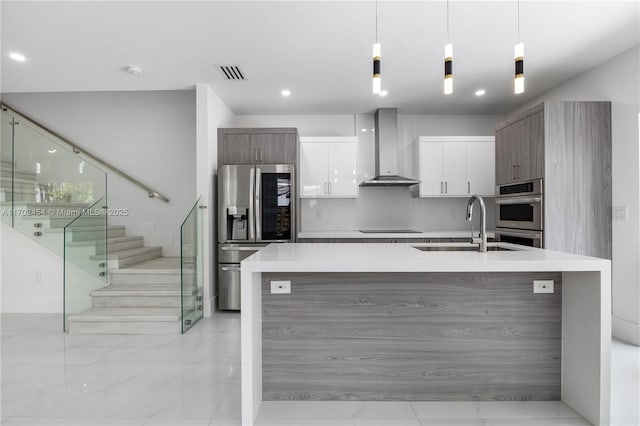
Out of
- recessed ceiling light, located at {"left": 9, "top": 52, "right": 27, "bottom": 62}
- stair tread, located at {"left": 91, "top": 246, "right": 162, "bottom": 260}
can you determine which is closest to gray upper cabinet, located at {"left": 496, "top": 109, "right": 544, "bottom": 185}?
stair tread, located at {"left": 91, "top": 246, "right": 162, "bottom": 260}

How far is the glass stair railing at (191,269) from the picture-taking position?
354 centimetres

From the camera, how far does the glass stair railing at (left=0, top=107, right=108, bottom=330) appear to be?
3.71m

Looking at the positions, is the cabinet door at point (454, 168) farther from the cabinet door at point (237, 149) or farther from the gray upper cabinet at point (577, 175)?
the cabinet door at point (237, 149)

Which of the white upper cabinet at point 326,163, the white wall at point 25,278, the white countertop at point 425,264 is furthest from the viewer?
the white upper cabinet at point 326,163

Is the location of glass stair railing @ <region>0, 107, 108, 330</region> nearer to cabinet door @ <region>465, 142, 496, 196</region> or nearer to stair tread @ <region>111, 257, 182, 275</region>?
stair tread @ <region>111, 257, 182, 275</region>

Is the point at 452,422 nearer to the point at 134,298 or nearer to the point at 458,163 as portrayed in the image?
the point at 134,298

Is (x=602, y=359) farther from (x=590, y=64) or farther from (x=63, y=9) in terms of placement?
(x=63, y=9)

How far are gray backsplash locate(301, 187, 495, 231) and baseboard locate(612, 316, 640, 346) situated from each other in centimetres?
214

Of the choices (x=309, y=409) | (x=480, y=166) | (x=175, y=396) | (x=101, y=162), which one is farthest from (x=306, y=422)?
(x=101, y=162)

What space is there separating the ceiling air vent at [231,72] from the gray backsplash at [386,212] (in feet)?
6.64

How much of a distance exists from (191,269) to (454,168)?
3647mm

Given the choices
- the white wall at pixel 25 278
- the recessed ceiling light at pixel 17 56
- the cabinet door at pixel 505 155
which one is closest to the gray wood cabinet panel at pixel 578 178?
the cabinet door at pixel 505 155

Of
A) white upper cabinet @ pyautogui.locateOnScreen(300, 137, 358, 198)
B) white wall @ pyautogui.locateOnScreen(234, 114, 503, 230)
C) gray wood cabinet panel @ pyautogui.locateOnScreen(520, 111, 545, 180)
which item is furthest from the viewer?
white wall @ pyautogui.locateOnScreen(234, 114, 503, 230)

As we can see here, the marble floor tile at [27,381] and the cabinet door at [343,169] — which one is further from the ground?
the cabinet door at [343,169]
